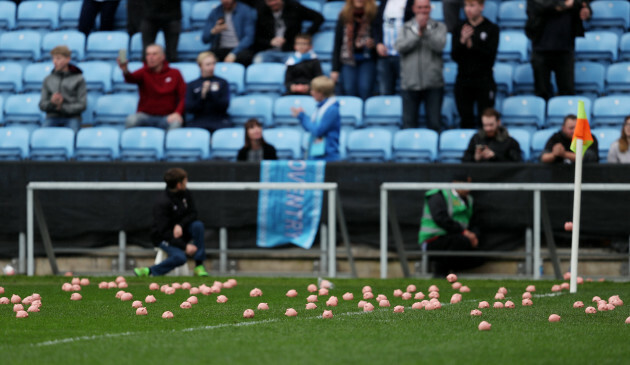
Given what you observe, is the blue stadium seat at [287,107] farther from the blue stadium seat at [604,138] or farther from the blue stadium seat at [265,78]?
the blue stadium seat at [604,138]

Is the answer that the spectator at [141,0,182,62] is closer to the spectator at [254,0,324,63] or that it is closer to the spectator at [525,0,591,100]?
the spectator at [254,0,324,63]

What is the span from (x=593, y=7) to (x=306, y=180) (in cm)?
686

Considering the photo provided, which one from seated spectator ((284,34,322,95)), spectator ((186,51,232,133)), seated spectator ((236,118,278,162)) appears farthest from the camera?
seated spectator ((284,34,322,95))

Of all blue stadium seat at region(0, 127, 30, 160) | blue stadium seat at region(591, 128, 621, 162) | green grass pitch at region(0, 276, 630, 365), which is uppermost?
blue stadium seat at region(591, 128, 621, 162)

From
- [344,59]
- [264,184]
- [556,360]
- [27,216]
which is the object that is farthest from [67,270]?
[556,360]

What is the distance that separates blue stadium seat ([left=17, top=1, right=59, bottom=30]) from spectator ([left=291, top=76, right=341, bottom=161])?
7468 millimetres

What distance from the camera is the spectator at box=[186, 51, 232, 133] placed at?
16.1 meters

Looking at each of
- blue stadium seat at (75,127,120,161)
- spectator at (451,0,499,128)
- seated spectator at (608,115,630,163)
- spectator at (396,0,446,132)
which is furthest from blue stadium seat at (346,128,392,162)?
blue stadium seat at (75,127,120,161)

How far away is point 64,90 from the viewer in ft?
54.4

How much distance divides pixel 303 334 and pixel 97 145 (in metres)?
9.45

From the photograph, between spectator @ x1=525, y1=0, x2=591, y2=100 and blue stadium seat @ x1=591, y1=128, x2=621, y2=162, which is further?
spectator @ x1=525, y1=0, x2=591, y2=100

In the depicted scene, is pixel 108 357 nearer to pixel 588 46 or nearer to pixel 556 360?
pixel 556 360

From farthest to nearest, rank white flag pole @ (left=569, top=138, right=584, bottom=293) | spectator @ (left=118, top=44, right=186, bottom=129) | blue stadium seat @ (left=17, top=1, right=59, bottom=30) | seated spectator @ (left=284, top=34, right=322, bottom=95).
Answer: blue stadium seat @ (left=17, top=1, right=59, bottom=30) → seated spectator @ (left=284, top=34, right=322, bottom=95) → spectator @ (left=118, top=44, right=186, bottom=129) → white flag pole @ (left=569, top=138, right=584, bottom=293)

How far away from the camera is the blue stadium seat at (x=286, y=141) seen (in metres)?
15.3
